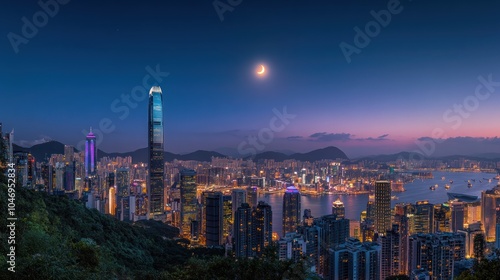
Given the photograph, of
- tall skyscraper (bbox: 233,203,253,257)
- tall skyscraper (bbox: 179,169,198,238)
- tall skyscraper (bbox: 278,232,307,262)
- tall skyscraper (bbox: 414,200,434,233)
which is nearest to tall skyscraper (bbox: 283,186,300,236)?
tall skyscraper (bbox: 179,169,198,238)

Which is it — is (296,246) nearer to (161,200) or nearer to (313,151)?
(161,200)

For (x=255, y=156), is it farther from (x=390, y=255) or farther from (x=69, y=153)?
(x=390, y=255)

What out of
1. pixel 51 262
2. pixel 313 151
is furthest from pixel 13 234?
pixel 313 151

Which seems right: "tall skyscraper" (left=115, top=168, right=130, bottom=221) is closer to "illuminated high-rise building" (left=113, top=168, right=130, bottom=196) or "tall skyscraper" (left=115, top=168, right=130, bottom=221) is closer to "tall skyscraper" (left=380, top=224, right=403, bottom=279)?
"illuminated high-rise building" (left=113, top=168, right=130, bottom=196)

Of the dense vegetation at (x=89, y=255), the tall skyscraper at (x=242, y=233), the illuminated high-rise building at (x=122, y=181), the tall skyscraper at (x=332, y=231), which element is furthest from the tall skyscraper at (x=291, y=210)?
the illuminated high-rise building at (x=122, y=181)

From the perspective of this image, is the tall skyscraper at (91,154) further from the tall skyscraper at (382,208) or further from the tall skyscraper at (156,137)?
the tall skyscraper at (382,208)

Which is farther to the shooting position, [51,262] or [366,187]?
[366,187]
